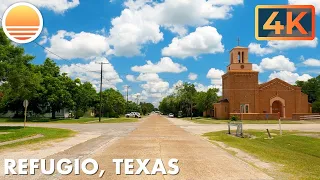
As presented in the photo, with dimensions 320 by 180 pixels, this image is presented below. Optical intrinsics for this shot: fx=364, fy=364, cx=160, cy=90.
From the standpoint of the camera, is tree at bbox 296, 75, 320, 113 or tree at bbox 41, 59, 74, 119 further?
tree at bbox 296, 75, 320, 113

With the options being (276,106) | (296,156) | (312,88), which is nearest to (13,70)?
(296,156)

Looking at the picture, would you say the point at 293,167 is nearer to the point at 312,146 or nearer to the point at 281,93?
the point at 312,146

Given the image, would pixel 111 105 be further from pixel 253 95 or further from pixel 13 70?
pixel 13 70

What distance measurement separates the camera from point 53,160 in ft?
42.1

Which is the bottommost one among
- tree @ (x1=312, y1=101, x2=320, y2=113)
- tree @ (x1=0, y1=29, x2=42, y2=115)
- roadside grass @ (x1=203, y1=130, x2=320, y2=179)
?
roadside grass @ (x1=203, y1=130, x2=320, y2=179)

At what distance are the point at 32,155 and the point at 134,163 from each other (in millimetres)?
4849

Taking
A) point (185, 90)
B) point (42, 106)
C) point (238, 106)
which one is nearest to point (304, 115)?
point (238, 106)

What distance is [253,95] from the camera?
240 feet

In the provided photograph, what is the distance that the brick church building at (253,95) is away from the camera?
239 ft

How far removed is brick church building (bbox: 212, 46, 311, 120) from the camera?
72812mm

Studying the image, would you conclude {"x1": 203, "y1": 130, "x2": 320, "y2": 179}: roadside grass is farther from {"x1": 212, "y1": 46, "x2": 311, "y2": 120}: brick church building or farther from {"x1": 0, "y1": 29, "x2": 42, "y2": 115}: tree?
{"x1": 212, "y1": 46, "x2": 311, "y2": 120}: brick church building

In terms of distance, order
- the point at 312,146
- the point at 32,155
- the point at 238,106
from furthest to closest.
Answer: the point at 238,106 < the point at 312,146 < the point at 32,155

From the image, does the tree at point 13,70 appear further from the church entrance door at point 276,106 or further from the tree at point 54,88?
the church entrance door at point 276,106

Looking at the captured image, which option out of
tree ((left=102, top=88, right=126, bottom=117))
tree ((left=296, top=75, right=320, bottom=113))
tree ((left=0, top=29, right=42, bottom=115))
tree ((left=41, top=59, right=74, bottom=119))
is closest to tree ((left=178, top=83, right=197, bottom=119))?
tree ((left=102, top=88, right=126, bottom=117))
